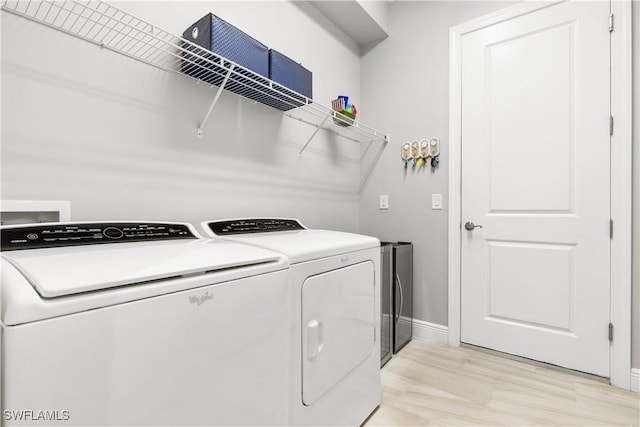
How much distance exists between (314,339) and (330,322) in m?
0.11

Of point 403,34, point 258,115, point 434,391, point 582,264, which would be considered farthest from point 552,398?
point 403,34

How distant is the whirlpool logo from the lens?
75 centimetres

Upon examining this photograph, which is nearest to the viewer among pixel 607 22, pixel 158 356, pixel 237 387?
pixel 158 356

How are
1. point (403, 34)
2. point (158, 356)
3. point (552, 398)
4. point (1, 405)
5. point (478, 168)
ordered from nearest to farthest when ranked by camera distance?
point (1, 405) → point (158, 356) → point (552, 398) → point (478, 168) → point (403, 34)

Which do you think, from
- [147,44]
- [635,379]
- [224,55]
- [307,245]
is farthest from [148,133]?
[635,379]

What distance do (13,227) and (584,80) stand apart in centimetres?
272

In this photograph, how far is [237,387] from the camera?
857 mm

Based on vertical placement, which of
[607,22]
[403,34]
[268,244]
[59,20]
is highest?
[403,34]

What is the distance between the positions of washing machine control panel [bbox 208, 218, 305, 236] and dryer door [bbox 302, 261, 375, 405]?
1.71ft

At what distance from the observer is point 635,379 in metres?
1.71

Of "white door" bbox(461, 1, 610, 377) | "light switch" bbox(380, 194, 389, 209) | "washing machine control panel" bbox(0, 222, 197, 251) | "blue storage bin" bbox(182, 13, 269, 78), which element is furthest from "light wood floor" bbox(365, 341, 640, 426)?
"blue storage bin" bbox(182, 13, 269, 78)

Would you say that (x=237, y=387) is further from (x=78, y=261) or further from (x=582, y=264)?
(x=582, y=264)

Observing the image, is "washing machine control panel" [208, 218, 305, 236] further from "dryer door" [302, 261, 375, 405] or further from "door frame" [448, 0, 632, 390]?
"door frame" [448, 0, 632, 390]

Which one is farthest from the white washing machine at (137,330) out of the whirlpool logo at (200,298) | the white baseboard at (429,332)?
the white baseboard at (429,332)
